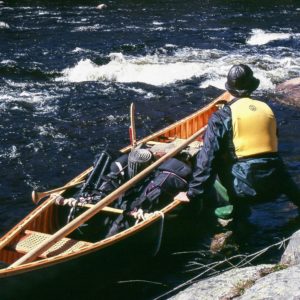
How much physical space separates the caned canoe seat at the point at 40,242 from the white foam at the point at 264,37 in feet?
43.4

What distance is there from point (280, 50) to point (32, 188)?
1063 centimetres

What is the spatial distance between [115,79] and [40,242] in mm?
8153

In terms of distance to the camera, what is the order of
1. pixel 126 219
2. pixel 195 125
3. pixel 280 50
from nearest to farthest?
pixel 126 219
pixel 195 125
pixel 280 50

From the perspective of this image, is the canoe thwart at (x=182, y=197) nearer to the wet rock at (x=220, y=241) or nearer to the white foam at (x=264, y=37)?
the wet rock at (x=220, y=241)

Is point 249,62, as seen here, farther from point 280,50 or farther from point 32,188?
point 32,188

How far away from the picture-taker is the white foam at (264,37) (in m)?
17.0

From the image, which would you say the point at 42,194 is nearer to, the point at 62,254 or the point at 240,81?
the point at 62,254

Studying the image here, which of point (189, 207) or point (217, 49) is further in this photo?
point (217, 49)

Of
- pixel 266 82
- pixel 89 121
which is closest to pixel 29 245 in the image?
pixel 89 121

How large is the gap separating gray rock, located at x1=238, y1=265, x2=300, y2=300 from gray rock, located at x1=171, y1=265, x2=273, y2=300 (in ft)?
0.39

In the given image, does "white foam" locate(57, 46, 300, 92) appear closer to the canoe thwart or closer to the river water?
the river water

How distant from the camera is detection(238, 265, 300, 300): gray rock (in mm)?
3107

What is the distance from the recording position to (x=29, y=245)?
496cm

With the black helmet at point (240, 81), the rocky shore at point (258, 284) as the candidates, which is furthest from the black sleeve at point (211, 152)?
the rocky shore at point (258, 284)
